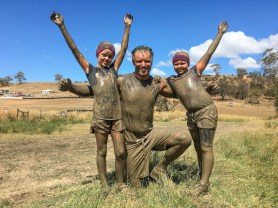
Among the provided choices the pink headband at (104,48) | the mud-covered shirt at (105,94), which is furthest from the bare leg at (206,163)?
the pink headband at (104,48)

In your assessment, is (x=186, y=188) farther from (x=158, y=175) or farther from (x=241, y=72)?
(x=241, y=72)

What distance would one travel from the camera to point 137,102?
4652 mm

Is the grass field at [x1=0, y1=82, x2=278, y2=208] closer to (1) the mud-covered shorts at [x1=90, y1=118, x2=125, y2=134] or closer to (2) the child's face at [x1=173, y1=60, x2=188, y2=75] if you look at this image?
(1) the mud-covered shorts at [x1=90, y1=118, x2=125, y2=134]

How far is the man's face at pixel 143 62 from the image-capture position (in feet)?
15.1

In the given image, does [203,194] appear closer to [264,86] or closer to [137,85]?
[137,85]

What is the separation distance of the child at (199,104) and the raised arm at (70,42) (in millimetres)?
1173

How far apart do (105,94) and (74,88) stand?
0.41 m

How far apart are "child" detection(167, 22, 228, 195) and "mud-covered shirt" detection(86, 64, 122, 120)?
836 mm

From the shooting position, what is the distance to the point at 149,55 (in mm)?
4633

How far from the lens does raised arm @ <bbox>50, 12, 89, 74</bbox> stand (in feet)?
14.7

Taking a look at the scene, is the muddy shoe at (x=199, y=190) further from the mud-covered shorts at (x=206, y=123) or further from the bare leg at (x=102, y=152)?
the bare leg at (x=102, y=152)

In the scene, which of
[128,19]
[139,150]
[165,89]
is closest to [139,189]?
[139,150]

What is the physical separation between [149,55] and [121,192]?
1.75 m

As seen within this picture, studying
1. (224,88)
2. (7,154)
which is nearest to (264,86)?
(224,88)
